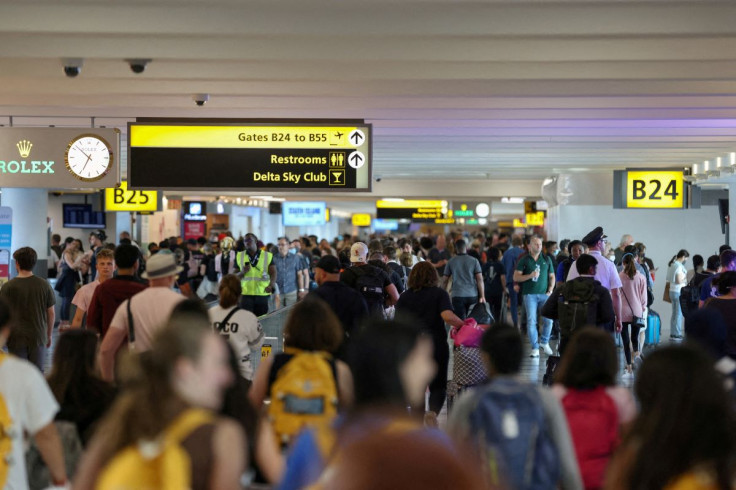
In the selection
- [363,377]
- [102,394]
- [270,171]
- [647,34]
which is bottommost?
[102,394]

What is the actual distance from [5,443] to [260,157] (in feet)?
21.0

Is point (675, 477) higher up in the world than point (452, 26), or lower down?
lower down

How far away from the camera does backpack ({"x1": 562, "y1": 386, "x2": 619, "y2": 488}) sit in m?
4.23

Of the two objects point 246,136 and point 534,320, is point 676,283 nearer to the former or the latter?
point 534,320

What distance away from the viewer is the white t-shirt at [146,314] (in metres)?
6.25

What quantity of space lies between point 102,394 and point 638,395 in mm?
2711

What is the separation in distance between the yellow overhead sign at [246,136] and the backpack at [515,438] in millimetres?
6622

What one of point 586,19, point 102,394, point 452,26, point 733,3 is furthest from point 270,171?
point 102,394

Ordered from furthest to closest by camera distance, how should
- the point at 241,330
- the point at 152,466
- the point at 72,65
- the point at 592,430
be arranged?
the point at 72,65, the point at 241,330, the point at 592,430, the point at 152,466

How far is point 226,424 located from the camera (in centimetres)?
282

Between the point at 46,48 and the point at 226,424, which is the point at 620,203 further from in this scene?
the point at 226,424

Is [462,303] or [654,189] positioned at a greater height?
[654,189]

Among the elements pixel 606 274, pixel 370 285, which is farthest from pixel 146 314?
pixel 606 274

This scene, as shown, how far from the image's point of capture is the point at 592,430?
13.9ft
